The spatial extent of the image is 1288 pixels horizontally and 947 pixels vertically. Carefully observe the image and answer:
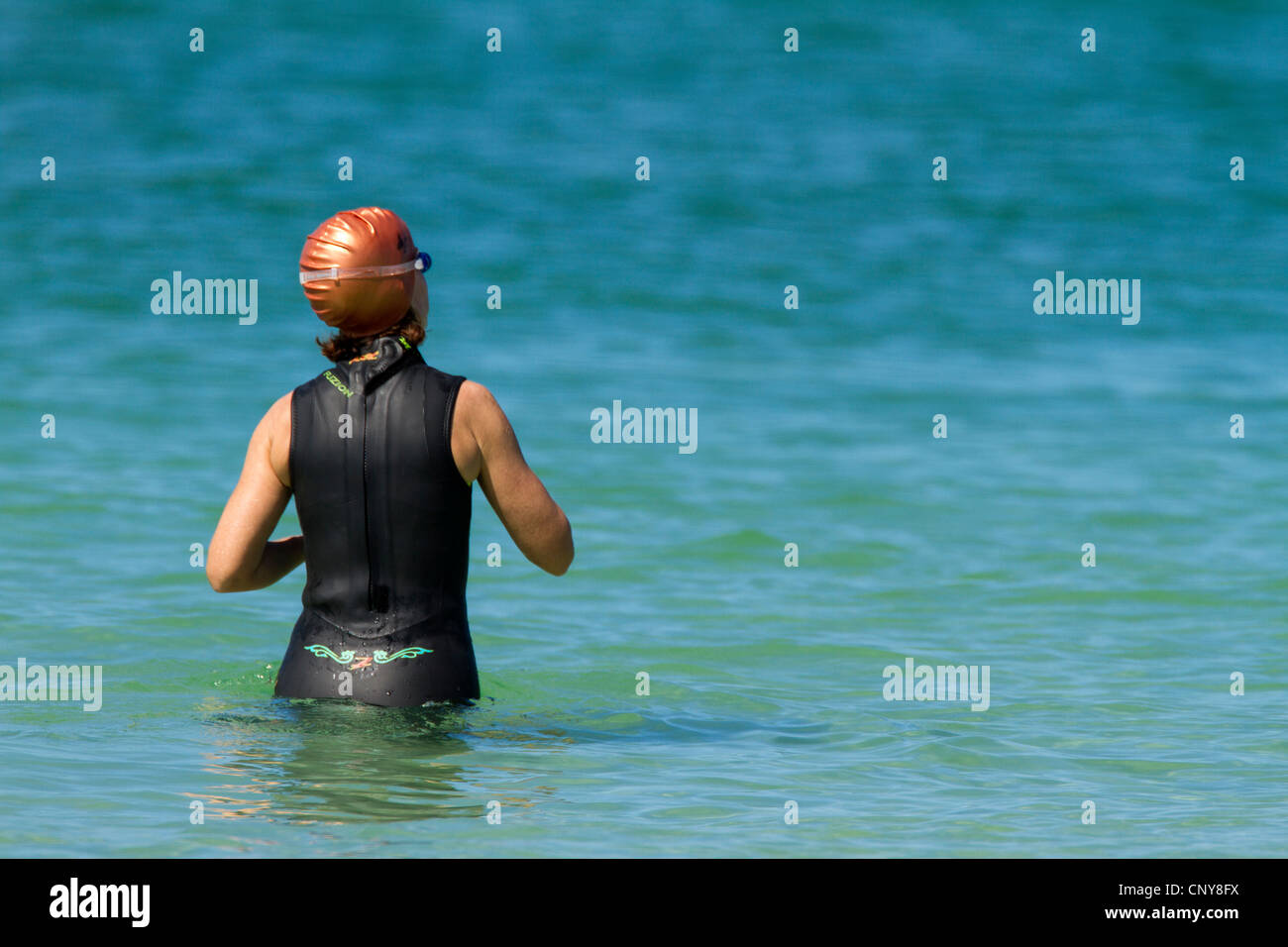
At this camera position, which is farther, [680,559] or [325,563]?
[680,559]

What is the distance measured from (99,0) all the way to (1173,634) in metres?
20.7

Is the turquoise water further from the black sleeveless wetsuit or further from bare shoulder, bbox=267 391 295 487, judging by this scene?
bare shoulder, bbox=267 391 295 487

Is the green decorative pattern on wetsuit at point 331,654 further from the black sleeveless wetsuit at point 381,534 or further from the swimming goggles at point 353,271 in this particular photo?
the swimming goggles at point 353,271

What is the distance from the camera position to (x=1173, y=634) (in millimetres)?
7906

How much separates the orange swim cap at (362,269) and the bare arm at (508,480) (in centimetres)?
31

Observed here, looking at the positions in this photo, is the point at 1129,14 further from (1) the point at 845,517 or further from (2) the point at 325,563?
(2) the point at 325,563

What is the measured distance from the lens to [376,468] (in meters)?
4.49

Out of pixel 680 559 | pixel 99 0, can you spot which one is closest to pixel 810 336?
pixel 680 559

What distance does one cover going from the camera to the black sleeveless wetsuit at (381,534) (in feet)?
14.7

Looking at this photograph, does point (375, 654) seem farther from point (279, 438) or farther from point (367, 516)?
point (279, 438)

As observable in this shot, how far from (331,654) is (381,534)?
1.33ft
